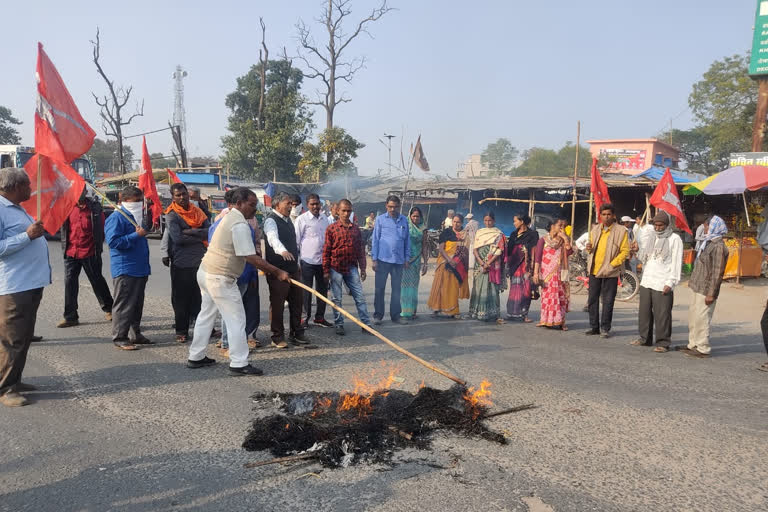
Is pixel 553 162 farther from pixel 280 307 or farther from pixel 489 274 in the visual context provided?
pixel 280 307

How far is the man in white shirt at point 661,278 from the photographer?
6.73 meters

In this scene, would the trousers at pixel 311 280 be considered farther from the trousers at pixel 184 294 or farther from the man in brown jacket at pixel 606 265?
Answer: the man in brown jacket at pixel 606 265

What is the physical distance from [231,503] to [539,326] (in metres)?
5.94

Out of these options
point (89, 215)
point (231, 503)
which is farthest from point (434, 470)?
point (89, 215)

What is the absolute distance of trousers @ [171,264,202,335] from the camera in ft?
20.3

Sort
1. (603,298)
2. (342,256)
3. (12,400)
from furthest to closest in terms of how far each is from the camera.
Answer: (603,298), (342,256), (12,400)

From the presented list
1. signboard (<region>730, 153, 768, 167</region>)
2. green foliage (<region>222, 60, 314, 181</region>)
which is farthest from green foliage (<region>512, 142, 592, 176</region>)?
signboard (<region>730, 153, 768, 167</region>)

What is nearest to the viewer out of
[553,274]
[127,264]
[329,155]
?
[127,264]

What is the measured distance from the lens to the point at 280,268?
6457mm

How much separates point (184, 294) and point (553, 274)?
5.07 meters

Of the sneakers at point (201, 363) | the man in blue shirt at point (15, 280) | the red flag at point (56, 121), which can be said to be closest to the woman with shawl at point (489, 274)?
the sneakers at point (201, 363)

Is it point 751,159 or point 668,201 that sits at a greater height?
point 751,159

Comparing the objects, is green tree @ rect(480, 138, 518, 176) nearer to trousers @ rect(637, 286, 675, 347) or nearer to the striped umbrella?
the striped umbrella

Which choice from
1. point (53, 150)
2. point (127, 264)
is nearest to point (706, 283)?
point (127, 264)
